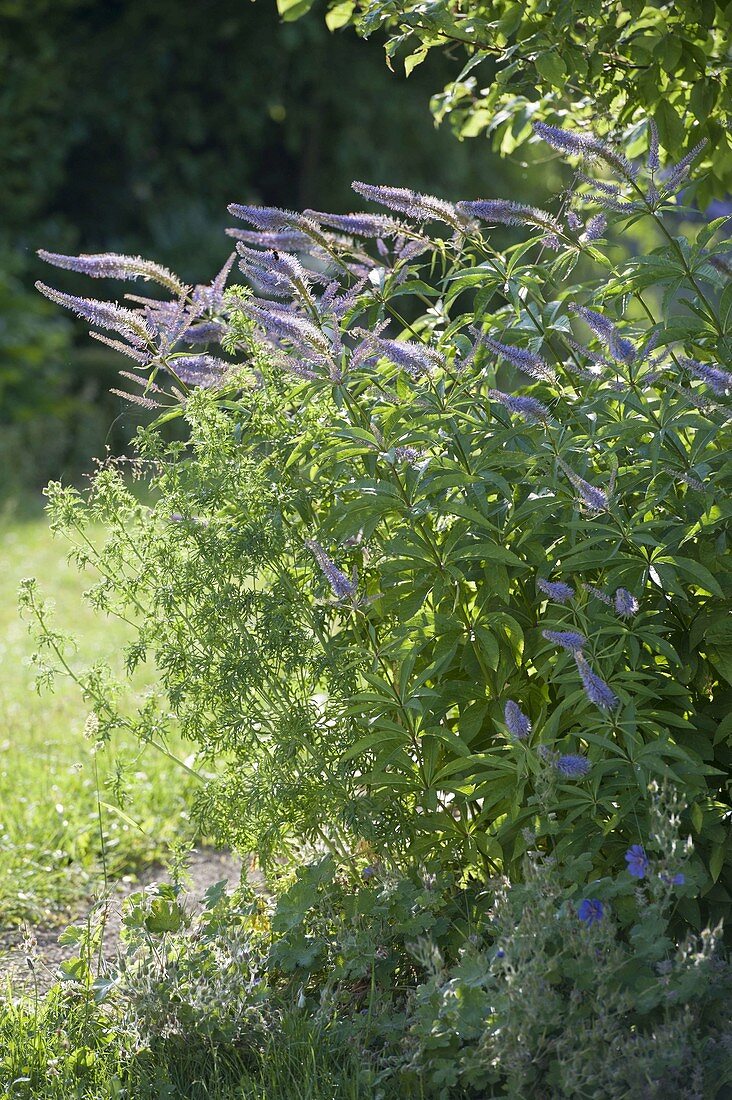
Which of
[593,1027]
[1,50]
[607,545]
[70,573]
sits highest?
[1,50]

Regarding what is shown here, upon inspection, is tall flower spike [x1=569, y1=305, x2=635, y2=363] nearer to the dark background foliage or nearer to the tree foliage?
the tree foliage

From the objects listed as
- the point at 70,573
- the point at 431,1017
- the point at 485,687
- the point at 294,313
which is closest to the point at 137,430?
the point at 294,313

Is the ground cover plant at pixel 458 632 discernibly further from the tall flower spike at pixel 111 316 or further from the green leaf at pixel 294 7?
the green leaf at pixel 294 7

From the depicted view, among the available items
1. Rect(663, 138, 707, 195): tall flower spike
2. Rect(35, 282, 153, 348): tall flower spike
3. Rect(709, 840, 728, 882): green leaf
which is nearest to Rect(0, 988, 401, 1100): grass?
Rect(709, 840, 728, 882): green leaf

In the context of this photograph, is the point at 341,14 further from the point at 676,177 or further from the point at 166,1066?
the point at 166,1066

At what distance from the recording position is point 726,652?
2.37 meters

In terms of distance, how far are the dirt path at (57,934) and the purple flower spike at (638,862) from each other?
4.17 ft

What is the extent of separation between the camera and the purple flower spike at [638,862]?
2.11 m

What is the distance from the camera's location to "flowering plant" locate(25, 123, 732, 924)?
2314 mm

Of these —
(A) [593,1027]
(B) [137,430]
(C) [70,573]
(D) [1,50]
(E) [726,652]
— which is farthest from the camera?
(D) [1,50]

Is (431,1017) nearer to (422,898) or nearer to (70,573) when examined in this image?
(422,898)

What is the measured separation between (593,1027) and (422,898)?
0.45m

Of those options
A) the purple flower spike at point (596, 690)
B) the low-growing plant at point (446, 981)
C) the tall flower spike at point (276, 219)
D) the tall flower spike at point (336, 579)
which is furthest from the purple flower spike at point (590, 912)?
the tall flower spike at point (276, 219)

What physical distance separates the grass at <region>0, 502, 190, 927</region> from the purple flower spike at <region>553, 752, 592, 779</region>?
1.10m
